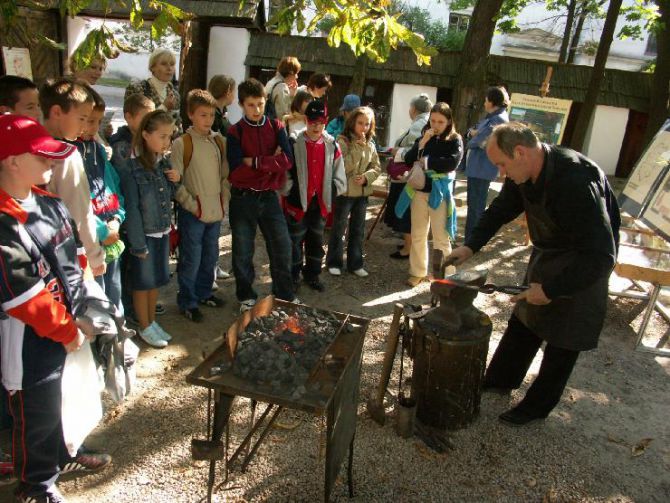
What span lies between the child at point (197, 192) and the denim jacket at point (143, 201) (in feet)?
1.00

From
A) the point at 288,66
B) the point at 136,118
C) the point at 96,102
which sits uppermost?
the point at 288,66

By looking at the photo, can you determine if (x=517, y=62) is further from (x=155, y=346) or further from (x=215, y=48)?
(x=155, y=346)

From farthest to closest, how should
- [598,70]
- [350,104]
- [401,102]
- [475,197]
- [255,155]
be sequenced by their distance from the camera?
1. [401,102]
2. [598,70]
3. [350,104]
4. [475,197]
5. [255,155]

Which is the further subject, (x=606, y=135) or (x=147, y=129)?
(x=606, y=135)

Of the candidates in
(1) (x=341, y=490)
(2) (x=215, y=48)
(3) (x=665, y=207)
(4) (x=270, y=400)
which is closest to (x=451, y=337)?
(1) (x=341, y=490)

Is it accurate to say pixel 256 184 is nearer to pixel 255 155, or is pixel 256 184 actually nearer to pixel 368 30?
pixel 255 155

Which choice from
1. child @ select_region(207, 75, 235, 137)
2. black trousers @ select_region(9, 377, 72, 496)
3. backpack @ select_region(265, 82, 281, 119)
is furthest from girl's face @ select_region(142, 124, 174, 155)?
backpack @ select_region(265, 82, 281, 119)

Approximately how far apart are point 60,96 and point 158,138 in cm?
76

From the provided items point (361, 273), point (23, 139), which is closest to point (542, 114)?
point (361, 273)

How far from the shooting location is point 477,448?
338 centimetres

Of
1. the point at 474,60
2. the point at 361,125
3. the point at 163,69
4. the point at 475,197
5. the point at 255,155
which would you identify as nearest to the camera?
the point at 255,155

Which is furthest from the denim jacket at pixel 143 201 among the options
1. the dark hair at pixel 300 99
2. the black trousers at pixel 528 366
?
the black trousers at pixel 528 366

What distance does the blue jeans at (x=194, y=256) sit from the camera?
4312 mm

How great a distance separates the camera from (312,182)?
192 inches
